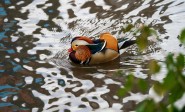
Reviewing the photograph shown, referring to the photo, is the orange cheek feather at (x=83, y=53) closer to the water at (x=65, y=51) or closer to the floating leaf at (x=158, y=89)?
the water at (x=65, y=51)

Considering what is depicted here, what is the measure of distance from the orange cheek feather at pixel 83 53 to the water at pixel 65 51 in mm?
122

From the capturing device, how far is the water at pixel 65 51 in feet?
14.6

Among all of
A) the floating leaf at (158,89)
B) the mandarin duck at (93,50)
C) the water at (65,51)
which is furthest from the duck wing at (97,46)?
the floating leaf at (158,89)

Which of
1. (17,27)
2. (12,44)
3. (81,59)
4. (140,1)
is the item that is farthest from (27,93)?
(140,1)

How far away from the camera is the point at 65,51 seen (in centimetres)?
580

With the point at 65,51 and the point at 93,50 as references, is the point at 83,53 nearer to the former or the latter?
the point at 93,50

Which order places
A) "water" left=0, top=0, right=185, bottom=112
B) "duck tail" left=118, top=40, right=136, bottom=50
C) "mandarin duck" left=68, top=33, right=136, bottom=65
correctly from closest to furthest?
1. "water" left=0, top=0, right=185, bottom=112
2. "mandarin duck" left=68, top=33, right=136, bottom=65
3. "duck tail" left=118, top=40, right=136, bottom=50

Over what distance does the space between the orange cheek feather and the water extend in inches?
4.8

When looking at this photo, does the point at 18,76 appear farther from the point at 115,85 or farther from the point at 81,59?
the point at 115,85

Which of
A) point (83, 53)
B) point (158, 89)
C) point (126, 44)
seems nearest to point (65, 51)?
point (83, 53)

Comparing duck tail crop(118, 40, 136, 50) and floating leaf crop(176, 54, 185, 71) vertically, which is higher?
floating leaf crop(176, 54, 185, 71)

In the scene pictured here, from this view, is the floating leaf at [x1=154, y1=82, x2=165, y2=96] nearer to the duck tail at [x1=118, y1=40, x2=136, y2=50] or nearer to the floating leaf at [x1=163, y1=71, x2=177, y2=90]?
the floating leaf at [x1=163, y1=71, x2=177, y2=90]

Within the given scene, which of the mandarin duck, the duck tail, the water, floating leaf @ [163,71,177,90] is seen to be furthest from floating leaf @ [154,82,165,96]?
the duck tail

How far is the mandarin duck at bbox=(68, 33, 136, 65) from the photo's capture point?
5.27 metres
